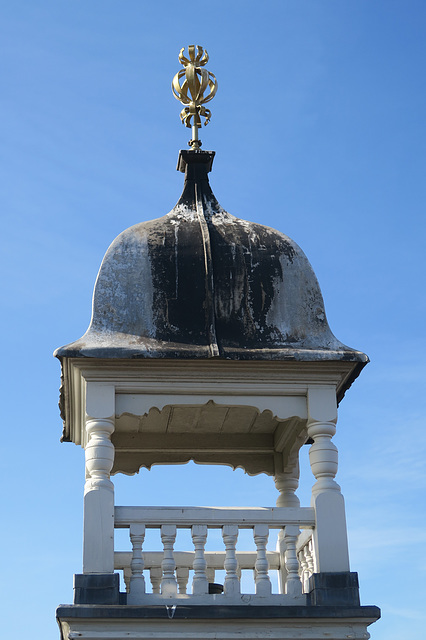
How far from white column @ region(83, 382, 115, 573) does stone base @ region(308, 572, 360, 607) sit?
7.61 feet

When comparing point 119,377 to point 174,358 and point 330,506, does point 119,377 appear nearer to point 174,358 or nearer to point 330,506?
point 174,358

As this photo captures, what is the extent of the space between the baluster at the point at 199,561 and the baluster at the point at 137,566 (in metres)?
0.60

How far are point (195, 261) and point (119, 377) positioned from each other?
6.19ft

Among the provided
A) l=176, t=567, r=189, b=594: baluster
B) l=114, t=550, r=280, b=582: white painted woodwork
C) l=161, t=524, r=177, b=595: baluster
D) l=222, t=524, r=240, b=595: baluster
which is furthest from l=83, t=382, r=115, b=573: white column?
l=176, t=567, r=189, b=594: baluster

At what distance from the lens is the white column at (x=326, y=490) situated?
13.3 metres

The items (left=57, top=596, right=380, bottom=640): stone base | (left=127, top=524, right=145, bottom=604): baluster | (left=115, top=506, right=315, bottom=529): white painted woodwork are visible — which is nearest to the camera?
(left=57, top=596, right=380, bottom=640): stone base

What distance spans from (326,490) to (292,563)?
945 mm

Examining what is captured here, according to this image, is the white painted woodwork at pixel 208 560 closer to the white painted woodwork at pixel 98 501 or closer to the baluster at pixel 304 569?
the baluster at pixel 304 569

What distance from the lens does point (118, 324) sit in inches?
558

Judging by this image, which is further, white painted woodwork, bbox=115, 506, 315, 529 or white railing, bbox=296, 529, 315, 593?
white railing, bbox=296, 529, 315, 593

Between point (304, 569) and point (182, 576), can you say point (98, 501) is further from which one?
point (182, 576)

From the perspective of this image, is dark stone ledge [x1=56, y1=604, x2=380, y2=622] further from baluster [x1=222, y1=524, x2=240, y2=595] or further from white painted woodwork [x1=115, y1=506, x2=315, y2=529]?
white painted woodwork [x1=115, y1=506, x2=315, y2=529]

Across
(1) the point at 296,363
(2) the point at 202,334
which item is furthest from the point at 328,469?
(2) the point at 202,334

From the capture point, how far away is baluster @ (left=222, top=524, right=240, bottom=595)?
43.3 feet
